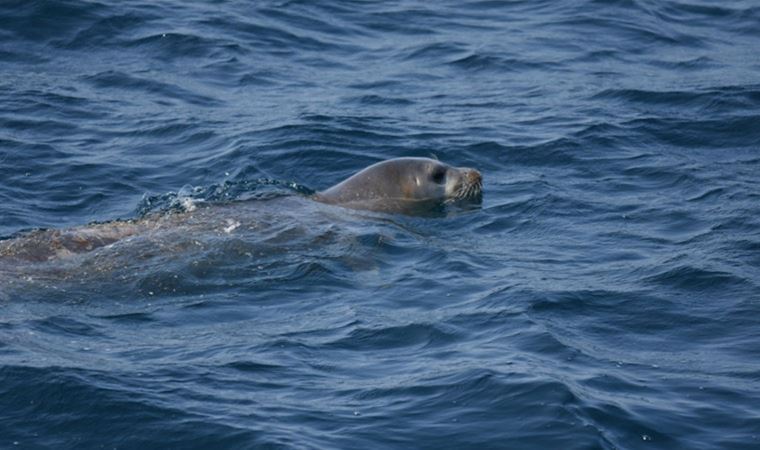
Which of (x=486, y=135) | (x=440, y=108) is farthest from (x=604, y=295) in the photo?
(x=440, y=108)

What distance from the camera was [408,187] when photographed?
13.9m

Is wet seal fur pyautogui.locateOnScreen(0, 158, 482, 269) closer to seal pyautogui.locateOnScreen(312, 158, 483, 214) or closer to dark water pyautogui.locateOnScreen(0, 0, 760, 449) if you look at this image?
seal pyautogui.locateOnScreen(312, 158, 483, 214)

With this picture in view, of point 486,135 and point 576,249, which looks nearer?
point 576,249

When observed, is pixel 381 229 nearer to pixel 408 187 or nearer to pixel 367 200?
pixel 367 200

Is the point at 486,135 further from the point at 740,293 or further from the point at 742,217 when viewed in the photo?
the point at 740,293

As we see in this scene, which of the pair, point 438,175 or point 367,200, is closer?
point 367,200

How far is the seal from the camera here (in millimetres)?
13625

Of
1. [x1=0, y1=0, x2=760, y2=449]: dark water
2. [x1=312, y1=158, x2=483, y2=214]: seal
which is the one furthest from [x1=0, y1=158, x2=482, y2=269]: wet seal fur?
[x1=0, y1=0, x2=760, y2=449]: dark water

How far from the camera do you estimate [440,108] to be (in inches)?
679

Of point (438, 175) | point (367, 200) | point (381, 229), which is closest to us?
point (381, 229)

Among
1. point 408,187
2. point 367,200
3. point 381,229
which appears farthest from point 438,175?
point 381,229

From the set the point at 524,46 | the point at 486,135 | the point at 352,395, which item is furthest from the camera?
the point at 524,46

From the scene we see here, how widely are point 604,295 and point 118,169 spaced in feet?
19.9

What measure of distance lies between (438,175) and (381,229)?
1.40 metres
